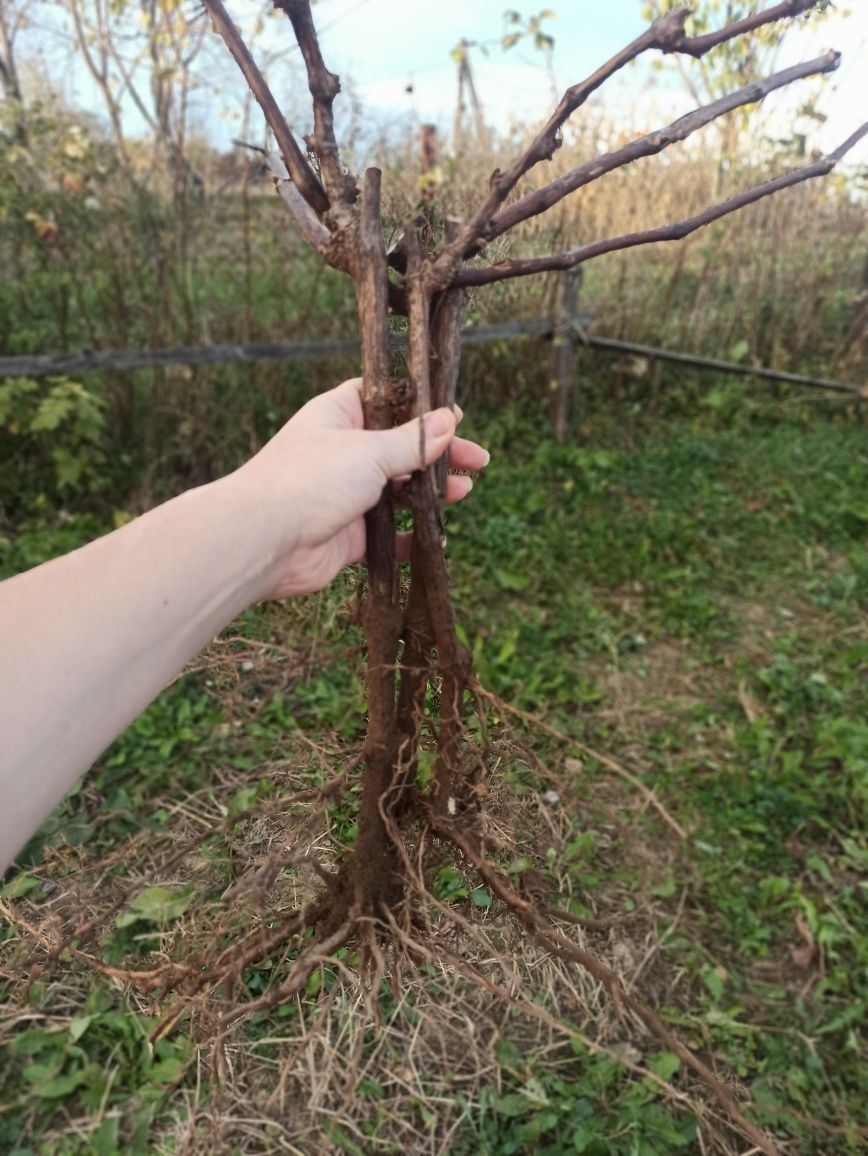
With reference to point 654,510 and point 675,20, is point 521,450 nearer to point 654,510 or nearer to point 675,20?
point 654,510

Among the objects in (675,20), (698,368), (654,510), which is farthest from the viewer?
(698,368)

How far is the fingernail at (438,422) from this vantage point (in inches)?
44.5

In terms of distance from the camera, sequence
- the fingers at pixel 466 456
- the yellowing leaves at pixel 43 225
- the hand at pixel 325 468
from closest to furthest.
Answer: the hand at pixel 325 468, the fingers at pixel 466 456, the yellowing leaves at pixel 43 225

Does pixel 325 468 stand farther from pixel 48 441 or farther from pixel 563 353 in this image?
pixel 563 353

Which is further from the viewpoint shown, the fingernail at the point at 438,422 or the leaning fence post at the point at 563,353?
the leaning fence post at the point at 563,353

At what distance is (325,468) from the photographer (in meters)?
1.09

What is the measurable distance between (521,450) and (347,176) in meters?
3.55

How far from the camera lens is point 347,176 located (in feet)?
3.65

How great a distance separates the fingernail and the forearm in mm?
276

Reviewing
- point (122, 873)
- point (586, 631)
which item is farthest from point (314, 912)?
point (586, 631)

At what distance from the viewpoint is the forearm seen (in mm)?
865

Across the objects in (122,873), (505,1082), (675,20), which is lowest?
(505,1082)

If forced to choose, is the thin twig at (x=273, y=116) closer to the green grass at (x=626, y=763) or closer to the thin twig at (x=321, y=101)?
the thin twig at (x=321, y=101)

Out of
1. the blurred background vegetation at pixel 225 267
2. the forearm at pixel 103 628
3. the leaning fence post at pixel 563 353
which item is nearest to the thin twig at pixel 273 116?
the forearm at pixel 103 628
